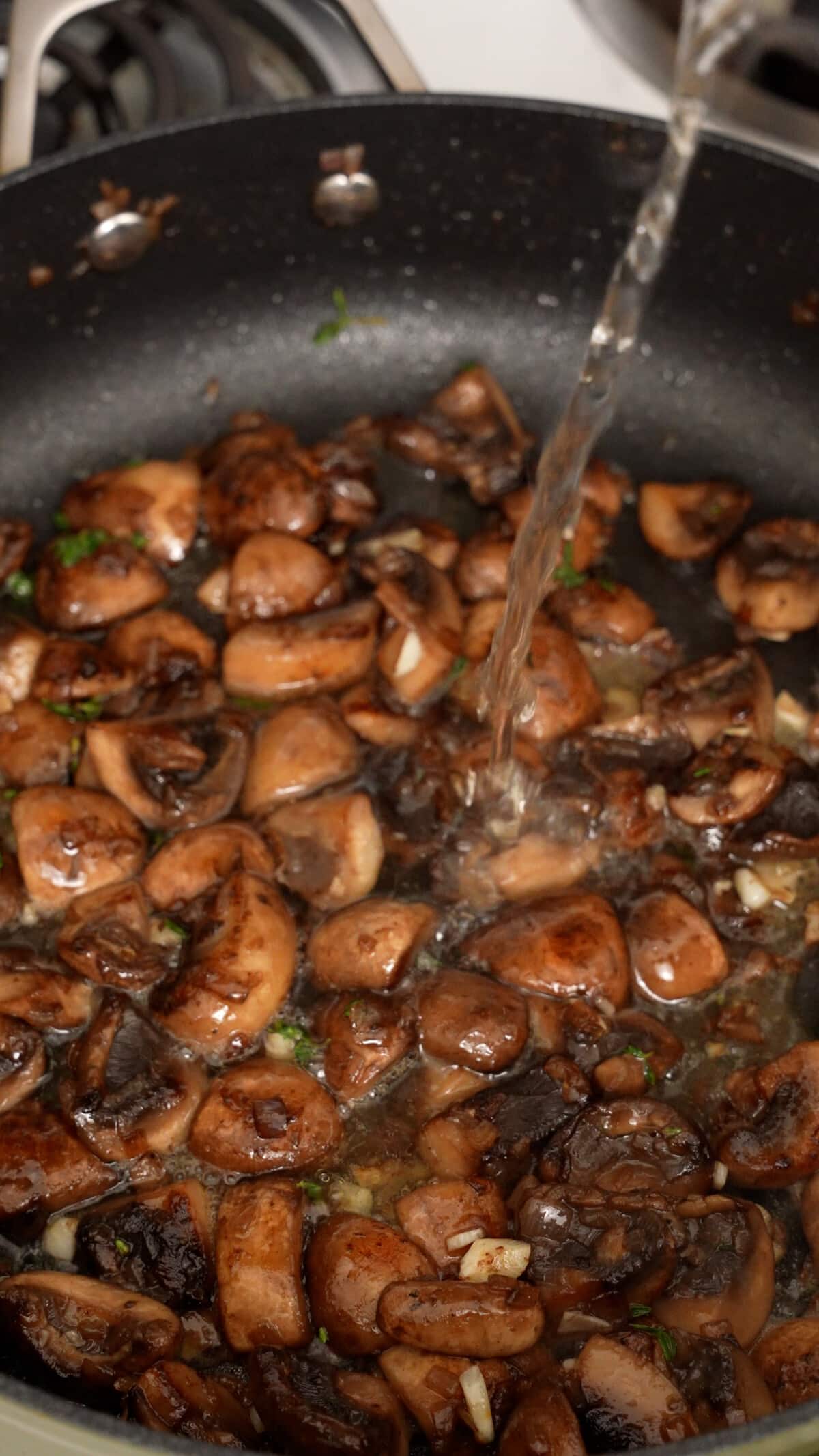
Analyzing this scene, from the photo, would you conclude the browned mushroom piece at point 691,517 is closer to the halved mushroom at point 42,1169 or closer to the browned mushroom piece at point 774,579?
the browned mushroom piece at point 774,579

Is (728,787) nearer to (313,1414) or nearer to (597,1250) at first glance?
(597,1250)

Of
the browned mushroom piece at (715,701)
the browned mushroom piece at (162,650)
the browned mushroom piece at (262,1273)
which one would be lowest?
the browned mushroom piece at (715,701)

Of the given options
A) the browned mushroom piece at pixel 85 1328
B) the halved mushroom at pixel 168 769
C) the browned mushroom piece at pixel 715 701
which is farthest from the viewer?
the browned mushroom piece at pixel 715 701

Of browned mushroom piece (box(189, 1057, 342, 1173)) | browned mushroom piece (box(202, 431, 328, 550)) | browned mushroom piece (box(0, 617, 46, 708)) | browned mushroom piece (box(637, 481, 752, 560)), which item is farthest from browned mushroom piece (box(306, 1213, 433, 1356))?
browned mushroom piece (box(637, 481, 752, 560))

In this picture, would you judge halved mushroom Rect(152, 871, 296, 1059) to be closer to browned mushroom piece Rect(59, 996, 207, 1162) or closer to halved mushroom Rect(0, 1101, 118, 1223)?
browned mushroom piece Rect(59, 996, 207, 1162)

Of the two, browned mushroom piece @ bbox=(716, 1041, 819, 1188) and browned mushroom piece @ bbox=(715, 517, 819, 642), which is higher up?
browned mushroom piece @ bbox=(715, 517, 819, 642)

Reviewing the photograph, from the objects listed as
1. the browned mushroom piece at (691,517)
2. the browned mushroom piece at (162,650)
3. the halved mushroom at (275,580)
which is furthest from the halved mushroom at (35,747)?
the browned mushroom piece at (691,517)

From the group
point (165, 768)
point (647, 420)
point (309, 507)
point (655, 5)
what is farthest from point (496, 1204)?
point (655, 5)
